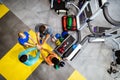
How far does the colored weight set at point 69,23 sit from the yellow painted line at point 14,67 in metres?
1.37

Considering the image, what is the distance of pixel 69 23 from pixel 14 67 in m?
2.25

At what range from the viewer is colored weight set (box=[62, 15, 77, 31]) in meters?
6.53

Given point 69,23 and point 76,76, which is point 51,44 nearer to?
point 69,23

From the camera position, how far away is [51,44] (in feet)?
21.2

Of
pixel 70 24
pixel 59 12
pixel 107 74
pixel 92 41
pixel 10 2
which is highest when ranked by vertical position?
pixel 10 2

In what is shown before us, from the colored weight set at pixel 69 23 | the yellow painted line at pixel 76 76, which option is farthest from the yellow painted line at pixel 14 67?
the colored weight set at pixel 69 23

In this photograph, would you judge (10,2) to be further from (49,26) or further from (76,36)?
(76,36)

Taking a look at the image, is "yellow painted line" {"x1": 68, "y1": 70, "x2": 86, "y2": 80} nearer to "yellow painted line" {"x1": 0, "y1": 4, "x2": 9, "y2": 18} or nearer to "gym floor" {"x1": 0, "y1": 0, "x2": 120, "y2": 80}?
"gym floor" {"x1": 0, "y1": 0, "x2": 120, "y2": 80}

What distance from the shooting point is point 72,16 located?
6.69 m

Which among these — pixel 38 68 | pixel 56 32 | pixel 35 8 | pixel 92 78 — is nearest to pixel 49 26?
pixel 56 32

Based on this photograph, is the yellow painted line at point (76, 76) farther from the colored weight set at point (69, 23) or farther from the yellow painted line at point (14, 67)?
the colored weight set at point (69, 23)

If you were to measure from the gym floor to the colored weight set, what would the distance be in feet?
0.67

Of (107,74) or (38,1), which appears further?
(38,1)

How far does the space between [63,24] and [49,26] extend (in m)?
0.47
